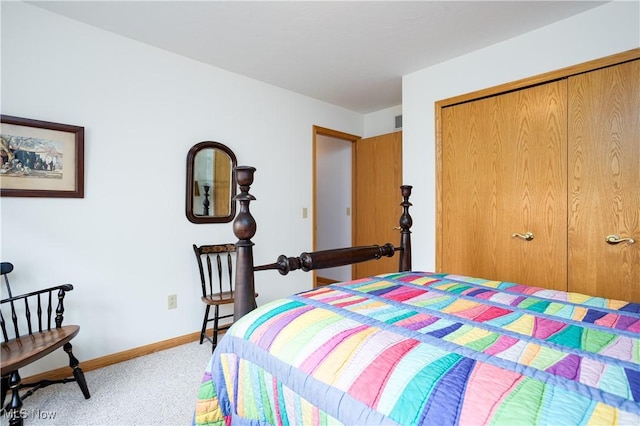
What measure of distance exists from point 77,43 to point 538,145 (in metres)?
3.28

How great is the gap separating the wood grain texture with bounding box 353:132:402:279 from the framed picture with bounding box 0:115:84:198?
114 inches

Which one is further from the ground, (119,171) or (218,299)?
(119,171)

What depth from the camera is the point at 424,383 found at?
70 cm

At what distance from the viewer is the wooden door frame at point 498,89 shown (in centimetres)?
208

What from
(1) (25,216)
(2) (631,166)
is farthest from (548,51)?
(1) (25,216)

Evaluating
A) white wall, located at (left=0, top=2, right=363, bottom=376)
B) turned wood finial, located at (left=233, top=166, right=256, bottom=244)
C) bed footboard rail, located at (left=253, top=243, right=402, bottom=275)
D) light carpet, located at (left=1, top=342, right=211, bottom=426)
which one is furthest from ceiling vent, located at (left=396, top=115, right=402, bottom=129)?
light carpet, located at (left=1, top=342, right=211, bottom=426)

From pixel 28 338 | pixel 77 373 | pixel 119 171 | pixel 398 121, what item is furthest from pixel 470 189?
pixel 28 338

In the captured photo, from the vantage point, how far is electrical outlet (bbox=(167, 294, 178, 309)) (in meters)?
2.69

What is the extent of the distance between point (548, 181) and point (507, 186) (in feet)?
0.89

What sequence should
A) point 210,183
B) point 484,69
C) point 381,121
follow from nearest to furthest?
1. point 484,69
2. point 210,183
3. point 381,121

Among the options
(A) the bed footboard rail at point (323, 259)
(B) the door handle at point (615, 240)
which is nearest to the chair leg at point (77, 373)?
(A) the bed footboard rail at point (323, 259)

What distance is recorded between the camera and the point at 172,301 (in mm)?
2705

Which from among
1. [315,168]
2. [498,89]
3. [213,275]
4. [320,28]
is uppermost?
[320,28]

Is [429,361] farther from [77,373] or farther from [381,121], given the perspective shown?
[381,121]
